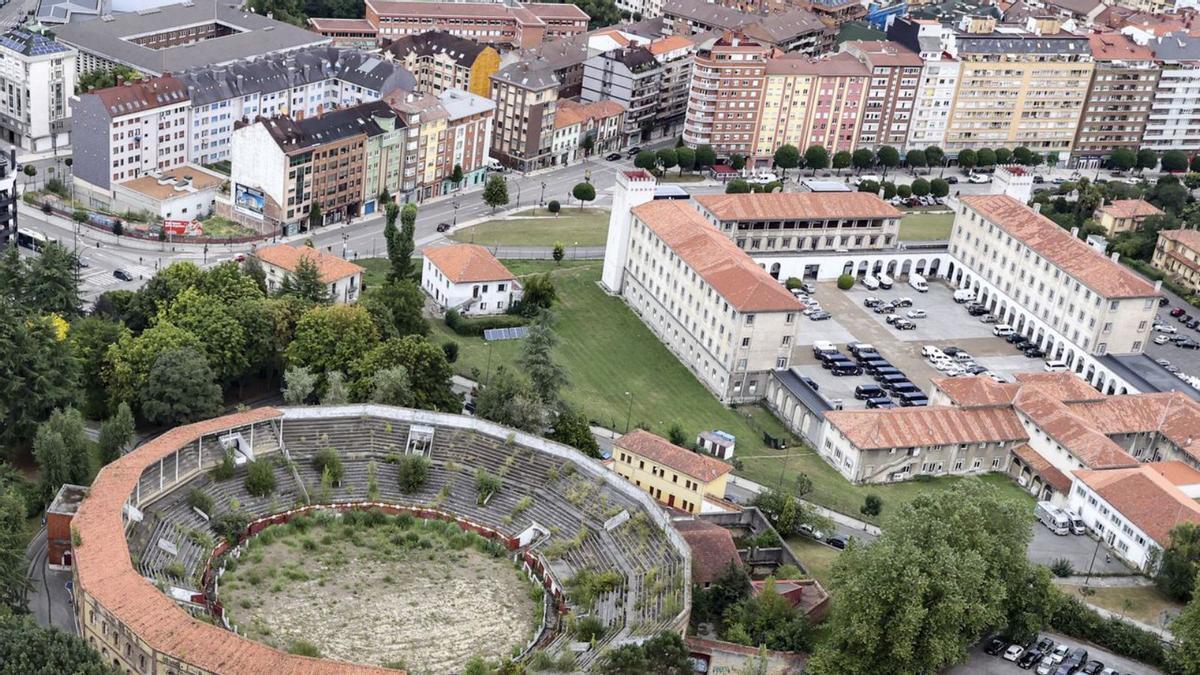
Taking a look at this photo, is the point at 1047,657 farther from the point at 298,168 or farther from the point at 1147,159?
the point at 1147,159

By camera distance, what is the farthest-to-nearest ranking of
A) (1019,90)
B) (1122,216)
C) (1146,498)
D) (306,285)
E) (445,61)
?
(1019,90), (445,61), (1122,216), (306,285), (1146,498)

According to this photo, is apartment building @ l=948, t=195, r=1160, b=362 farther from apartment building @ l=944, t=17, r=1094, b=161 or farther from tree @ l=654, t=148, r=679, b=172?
apartment building @ l=944, t=17, r=1094, b=161

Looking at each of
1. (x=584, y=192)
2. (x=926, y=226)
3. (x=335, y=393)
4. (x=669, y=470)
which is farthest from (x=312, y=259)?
(x=926, y=226)

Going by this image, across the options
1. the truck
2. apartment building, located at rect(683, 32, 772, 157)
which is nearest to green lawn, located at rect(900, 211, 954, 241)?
apartment building, located at rect(683, 32, 772, 157)

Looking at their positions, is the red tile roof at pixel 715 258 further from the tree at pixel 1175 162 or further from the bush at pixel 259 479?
the tree at pixel 1175 162

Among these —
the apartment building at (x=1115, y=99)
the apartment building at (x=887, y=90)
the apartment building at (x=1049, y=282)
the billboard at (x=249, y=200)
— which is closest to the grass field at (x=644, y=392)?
the apartment building at (x=1049, y=282)
